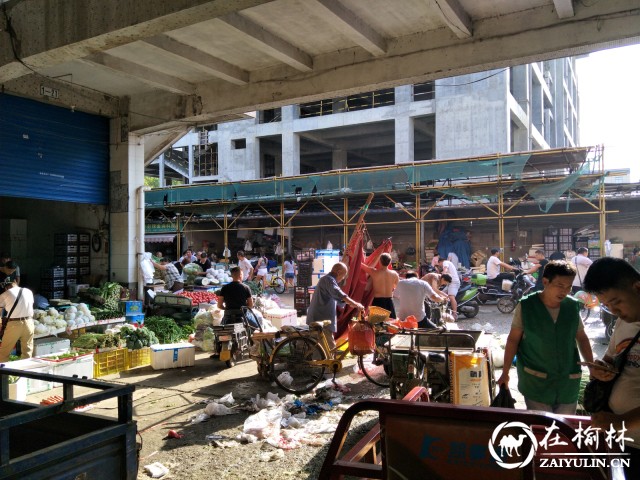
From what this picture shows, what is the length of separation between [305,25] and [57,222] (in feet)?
28.4

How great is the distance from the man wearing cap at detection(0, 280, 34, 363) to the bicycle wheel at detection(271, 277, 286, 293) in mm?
13224

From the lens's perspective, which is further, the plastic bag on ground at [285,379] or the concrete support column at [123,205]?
the concrete support column at [123,205]

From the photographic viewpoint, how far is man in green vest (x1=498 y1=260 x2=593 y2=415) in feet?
11.3

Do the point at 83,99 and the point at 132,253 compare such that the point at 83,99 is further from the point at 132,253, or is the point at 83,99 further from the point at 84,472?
the point at 84,472

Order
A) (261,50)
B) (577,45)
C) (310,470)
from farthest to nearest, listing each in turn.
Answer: (261,50), (577,45), (310,470)

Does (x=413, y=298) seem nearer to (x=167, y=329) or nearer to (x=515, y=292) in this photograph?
(x=167, y=329)

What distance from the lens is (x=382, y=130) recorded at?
31.2 meters

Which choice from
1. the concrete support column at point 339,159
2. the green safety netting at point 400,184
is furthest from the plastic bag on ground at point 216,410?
the concrete support column at point 339,159

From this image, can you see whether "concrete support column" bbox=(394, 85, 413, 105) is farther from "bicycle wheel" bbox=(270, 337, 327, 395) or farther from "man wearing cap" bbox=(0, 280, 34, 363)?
"man wearing cap" bbox=(0, 280, 34, 363)

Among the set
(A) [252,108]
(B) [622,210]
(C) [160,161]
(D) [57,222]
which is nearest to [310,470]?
(A) [252,108]

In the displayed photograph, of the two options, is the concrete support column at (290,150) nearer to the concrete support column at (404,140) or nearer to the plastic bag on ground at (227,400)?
the concrete support column at (404,140)

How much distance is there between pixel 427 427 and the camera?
76.8 inches

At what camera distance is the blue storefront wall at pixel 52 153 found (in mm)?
9385

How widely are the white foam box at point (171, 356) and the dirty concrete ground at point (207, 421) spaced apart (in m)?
→ 0.14
